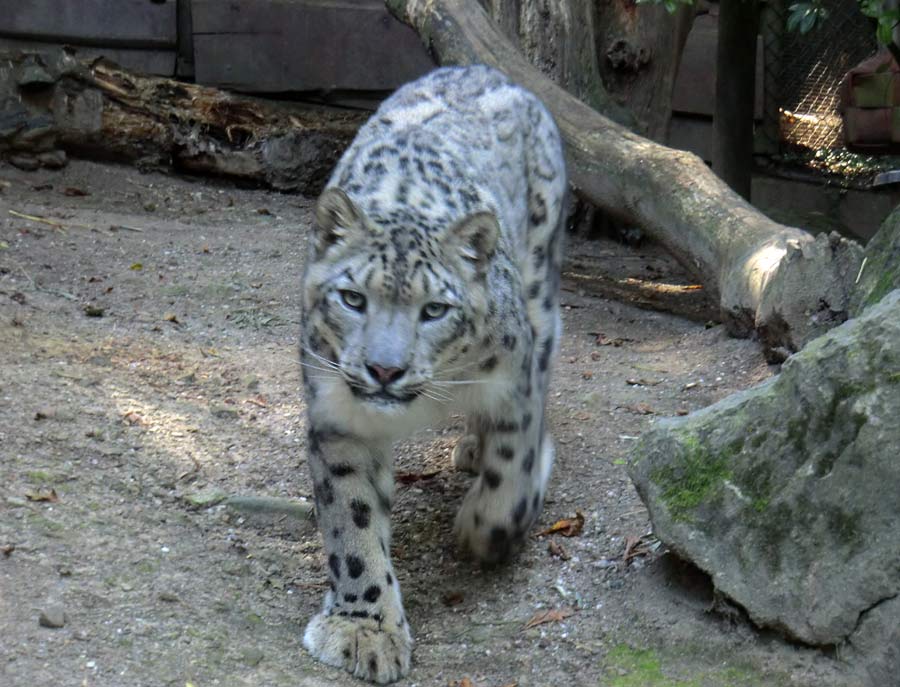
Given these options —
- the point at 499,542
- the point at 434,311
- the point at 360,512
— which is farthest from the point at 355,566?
the point at 434,311

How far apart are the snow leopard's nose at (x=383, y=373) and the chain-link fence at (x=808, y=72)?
7612 millimetres

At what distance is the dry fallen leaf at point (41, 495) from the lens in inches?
176

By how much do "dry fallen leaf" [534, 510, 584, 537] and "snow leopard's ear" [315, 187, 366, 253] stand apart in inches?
60.9

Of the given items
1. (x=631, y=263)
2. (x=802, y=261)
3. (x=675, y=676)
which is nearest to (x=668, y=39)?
(x=631, y=263)

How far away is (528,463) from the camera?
185 inches

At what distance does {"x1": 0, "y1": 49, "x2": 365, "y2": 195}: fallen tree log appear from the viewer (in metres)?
10.0

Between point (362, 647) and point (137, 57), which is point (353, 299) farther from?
point (137, 57)

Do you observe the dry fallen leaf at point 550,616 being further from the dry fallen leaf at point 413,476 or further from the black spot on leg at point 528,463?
the dry fallen leaf at point 413,476

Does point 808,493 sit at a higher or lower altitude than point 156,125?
higher

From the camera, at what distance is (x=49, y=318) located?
6605mm

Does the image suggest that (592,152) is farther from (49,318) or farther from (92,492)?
(92,492)

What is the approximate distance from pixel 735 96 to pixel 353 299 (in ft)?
22.8

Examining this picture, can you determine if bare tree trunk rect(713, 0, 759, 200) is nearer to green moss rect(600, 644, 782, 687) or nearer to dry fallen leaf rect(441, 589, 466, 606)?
dry fallen leaf rect(441, 589, 466, 606)

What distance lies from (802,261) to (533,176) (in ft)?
4.43
